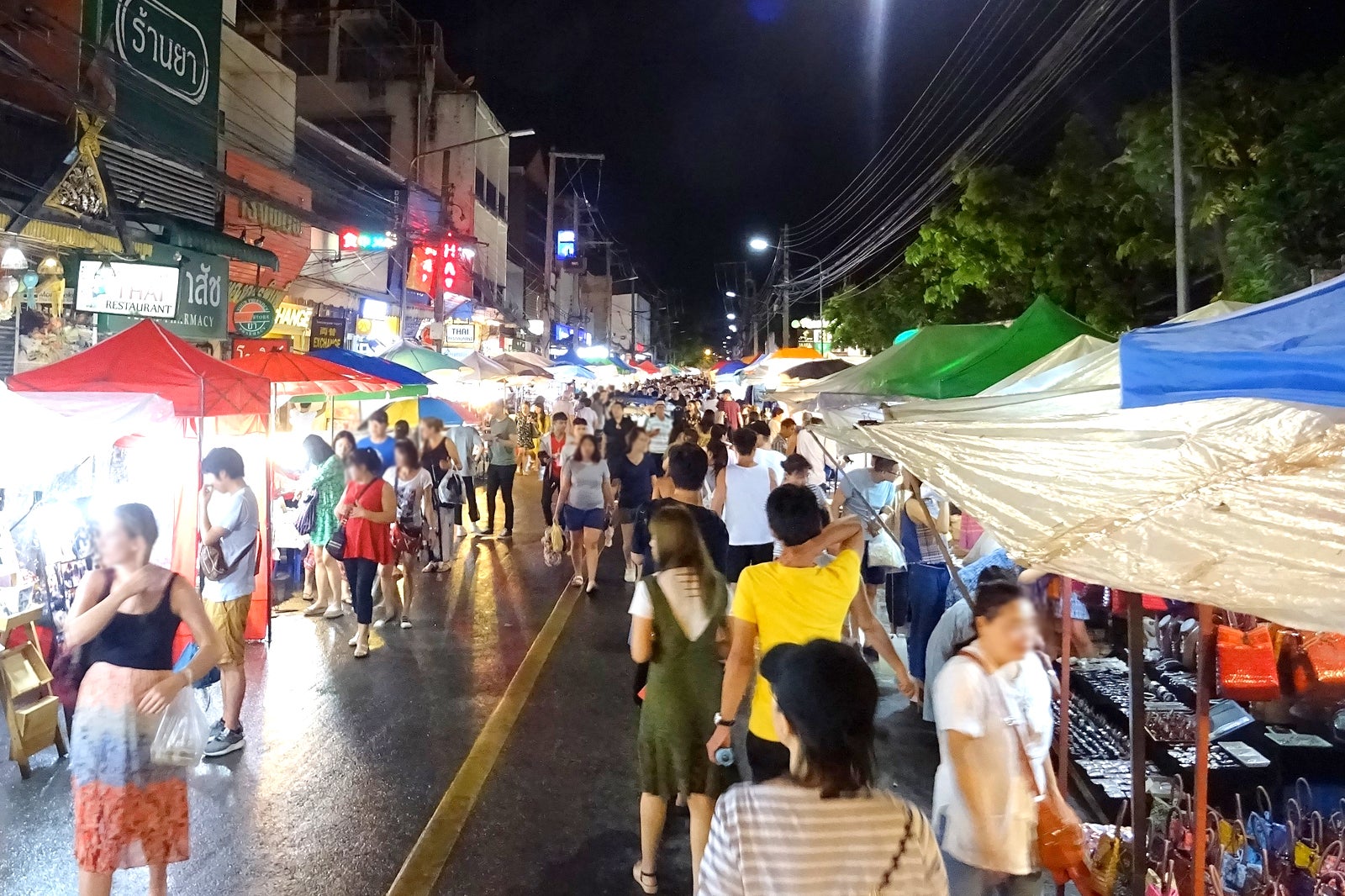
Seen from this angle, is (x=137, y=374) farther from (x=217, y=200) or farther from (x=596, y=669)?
(x=217, y=200)

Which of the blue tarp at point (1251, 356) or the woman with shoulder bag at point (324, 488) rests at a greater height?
the blue tarp at point (1251, 356)

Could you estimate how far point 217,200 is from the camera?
13.9 m

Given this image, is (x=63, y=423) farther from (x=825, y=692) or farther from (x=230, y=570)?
(x=825, y=692)

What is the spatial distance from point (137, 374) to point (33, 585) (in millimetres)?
1568

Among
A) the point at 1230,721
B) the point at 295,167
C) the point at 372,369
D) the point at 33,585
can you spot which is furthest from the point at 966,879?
the point at 295,167

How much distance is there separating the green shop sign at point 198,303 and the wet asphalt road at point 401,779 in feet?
15.6

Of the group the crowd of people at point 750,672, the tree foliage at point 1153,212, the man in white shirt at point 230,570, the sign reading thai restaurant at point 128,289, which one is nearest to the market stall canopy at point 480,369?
the sign reading thai restaurant at point 128,289

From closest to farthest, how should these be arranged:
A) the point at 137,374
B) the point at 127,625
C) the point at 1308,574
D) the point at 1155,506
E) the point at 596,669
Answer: the point at 1308,574, the point at 1155,506, the point at 127,625, the point at 137,374, the point at 596,669

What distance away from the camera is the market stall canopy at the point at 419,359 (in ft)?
42.6

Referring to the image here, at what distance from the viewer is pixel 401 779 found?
5.18 m

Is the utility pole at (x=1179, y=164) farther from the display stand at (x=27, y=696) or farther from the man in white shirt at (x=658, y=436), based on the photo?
the display stand at (x=27, y=696)

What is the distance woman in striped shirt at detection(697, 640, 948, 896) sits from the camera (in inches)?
74.8

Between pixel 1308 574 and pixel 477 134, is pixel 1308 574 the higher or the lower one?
the lower one

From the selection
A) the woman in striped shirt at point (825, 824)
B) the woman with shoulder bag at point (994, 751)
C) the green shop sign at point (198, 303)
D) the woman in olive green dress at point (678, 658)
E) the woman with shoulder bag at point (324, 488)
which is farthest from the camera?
the green shop sign at point (198, 303)
